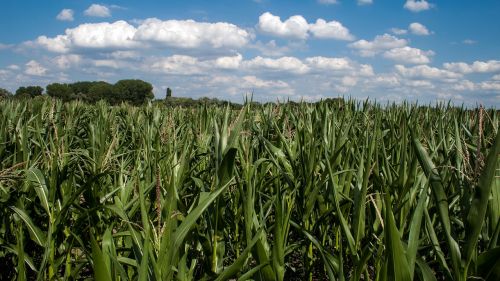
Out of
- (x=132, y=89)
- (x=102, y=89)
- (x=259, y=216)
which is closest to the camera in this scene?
(x=259, y=216)

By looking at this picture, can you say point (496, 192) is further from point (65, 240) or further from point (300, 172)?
point (65, 240)

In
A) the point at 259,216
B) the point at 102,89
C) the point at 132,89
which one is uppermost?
the point at 132,89

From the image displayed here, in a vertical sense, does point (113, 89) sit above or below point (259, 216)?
above

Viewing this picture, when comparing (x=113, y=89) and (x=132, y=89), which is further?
(x=132, y=89)

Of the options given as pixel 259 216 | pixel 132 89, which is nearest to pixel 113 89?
pixel 132 89

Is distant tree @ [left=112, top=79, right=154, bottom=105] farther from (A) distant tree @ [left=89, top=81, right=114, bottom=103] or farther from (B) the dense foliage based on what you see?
(A) distant tree @ [left=89, top=81, right=114, bottom=103]

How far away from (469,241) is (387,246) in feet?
0.99

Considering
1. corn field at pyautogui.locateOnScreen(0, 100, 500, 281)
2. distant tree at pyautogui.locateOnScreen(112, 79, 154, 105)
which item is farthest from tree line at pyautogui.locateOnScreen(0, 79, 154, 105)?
corn field at pyautogui.locateOnScreen(0, 100, 500, 281)

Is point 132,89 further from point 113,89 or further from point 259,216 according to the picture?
point 259,216

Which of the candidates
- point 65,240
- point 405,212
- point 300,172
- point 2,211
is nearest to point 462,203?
point 405,212

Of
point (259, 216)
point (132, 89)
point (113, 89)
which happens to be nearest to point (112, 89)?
point (113, 89)

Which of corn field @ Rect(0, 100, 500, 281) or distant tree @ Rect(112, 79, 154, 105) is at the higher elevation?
distant tree @ Rect(112, 79, 154, 105)

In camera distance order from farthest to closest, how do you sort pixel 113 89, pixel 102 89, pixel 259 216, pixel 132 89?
pixel 132 89 < pixel 113 89 < pixel 102 89 < pixel 259 216

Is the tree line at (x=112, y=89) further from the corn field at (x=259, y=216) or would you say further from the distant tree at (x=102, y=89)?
the corn field at (x=259, y=216)
